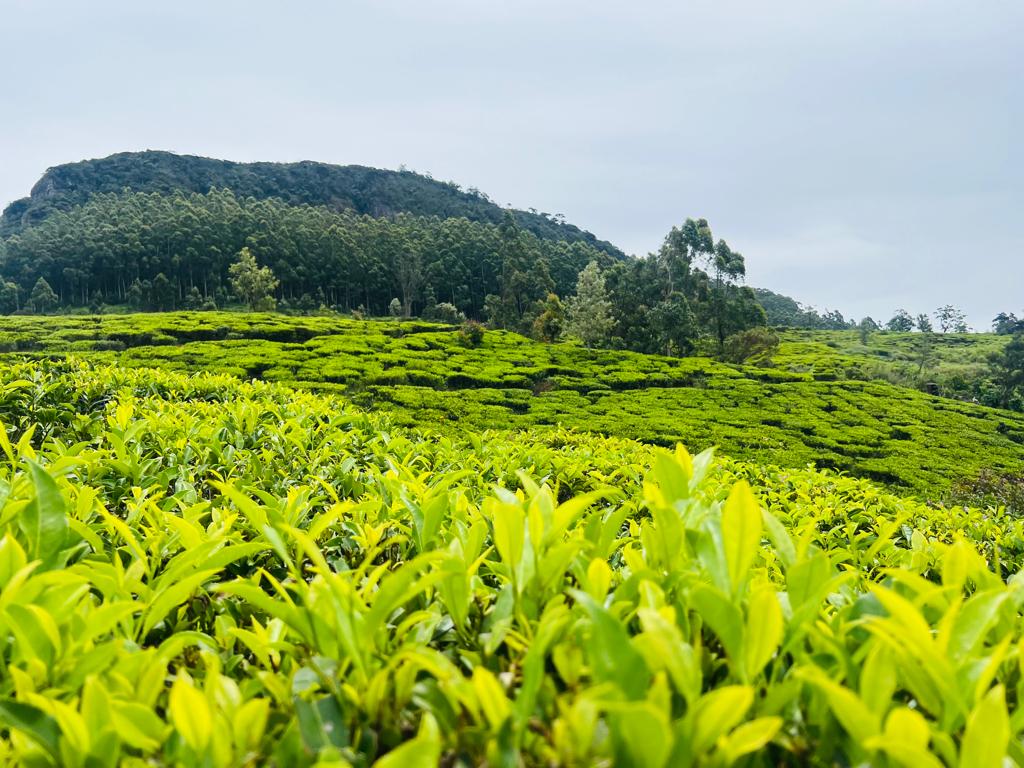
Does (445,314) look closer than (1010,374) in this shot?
No

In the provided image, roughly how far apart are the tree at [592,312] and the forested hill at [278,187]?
7227 centimetres

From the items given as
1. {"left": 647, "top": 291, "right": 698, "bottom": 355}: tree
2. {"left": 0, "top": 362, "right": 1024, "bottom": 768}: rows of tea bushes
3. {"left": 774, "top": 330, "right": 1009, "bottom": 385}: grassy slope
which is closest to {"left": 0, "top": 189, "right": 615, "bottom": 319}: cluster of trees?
{"left": 647, "top": 291, "right": 698, "bottom": 355}: tree

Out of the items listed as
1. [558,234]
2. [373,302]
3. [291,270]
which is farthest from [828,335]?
[558,234]

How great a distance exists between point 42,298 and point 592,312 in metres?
48.4

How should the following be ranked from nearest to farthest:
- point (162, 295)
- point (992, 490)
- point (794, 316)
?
point (992, 490) → point (162, 295) → point (794, 316)

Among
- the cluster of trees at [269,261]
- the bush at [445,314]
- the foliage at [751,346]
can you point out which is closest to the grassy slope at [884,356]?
the foliage at [751,346]

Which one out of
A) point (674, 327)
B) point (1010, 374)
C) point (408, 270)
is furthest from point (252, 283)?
point (1010, 374)

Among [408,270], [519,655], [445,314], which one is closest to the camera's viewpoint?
[519,655]

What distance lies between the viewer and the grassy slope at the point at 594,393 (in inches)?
547

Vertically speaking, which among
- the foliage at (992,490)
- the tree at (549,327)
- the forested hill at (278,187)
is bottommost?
the foliage at (992,490)

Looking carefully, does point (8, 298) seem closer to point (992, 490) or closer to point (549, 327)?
point (549, 327)

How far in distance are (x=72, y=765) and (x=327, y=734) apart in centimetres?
27

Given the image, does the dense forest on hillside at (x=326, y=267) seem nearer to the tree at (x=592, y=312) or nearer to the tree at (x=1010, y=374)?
the tree at (x=592, y=312)

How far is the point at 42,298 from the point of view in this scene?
5184 cm
